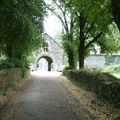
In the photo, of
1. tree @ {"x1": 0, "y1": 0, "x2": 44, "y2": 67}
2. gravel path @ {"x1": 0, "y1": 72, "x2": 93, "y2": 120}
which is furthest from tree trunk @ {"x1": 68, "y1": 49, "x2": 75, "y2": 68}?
gravel path @ {"x1": 0, "y1": 72, "x2": 93, "y2": 120}

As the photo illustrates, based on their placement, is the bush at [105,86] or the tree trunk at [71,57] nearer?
the bush at [105,86]

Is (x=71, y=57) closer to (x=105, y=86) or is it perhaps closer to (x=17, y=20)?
(x=17, y=20)

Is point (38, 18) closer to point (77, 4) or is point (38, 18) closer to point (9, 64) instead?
point (77, 4)

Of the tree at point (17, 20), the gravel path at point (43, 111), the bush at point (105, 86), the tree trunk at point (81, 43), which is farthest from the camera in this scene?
the tree trunk at point (81, 43)

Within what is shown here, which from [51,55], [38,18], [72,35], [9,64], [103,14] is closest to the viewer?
[103,14]

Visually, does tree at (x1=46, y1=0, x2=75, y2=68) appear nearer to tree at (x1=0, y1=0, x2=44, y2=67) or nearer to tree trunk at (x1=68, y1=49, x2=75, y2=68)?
tree trunk at (x1=68, y1=49, x2=75, y2=68)

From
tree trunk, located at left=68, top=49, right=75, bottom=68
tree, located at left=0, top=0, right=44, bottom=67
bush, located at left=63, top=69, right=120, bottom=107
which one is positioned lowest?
bush, located at left=63, top=69, right=120, bottom=107

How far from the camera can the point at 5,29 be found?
19.7m

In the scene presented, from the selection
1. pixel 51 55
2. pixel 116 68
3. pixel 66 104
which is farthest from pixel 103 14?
pixel 51 55

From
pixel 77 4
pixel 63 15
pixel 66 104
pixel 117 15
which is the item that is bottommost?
A: pixel 66 104

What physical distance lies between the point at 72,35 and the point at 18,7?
24525mm

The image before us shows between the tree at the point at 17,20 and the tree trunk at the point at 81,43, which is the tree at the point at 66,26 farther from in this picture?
the tree at the point at 17,20

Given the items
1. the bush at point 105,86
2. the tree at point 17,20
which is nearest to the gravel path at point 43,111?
the bush at point 105,86

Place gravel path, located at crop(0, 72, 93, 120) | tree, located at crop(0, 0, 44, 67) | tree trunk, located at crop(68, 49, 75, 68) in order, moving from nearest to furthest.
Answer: gravel path, located at crop(0, 72, 93, 120) → tree, located at crop(0, 0, 44, 67) → tree trunk, located at crop(68, 49, 75, 68)
